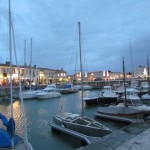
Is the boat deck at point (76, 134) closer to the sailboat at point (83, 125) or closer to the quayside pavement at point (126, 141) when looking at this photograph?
the sailboat at point (83, 125)

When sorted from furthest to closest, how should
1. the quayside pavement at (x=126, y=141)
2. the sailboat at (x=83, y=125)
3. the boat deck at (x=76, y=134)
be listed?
1. the sailboat at (x=83, y=125)
2. the boat deck at (x=76, y=134)
3. the quayside pavement at (x=126, y=141)

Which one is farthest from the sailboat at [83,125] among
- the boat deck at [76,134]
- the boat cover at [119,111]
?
the boat cover at [119,111]

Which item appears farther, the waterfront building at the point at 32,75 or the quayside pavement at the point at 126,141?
the waterfront building at the point at 32,75

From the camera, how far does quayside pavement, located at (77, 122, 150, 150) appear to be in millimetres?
8961

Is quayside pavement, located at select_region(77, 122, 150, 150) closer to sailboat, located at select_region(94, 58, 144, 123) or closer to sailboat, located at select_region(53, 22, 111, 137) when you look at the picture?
sailboat, located at select_region(53, 22, 111, 137)

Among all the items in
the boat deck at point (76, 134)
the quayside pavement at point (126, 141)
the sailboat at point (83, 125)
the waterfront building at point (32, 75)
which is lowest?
the boat deck at point (76, 134)

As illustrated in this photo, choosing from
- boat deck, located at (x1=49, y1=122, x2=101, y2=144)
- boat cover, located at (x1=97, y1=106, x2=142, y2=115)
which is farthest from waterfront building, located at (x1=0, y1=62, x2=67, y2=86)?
boat deck, located at (x1=49, y1=122, x2=101, y2=144)

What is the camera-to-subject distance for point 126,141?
32.1ft

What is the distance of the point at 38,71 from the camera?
337 feet

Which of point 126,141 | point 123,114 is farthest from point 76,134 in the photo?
point 123,114

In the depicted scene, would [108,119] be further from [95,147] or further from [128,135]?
[95,147]

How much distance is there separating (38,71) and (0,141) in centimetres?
9190

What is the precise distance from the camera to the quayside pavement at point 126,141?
29.4 feet

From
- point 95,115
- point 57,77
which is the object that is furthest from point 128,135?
point 57,77
